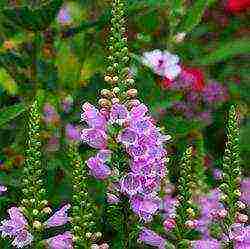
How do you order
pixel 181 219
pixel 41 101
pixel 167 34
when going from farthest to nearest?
pixel 167 34, pixel 41 101, pixel 181 219

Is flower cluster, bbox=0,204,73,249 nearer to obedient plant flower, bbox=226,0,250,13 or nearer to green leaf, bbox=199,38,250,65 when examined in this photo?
green leaf, bbox=199,38,250,65

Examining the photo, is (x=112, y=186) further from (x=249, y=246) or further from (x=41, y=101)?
(x=41, y=101)

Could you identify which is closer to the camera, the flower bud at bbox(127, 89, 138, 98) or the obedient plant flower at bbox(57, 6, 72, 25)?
the flower bud at bbox(127, 89, 138, 98)

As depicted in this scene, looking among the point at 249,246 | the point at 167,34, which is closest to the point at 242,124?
the point at 167,34

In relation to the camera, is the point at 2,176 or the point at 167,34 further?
the point at 167,34

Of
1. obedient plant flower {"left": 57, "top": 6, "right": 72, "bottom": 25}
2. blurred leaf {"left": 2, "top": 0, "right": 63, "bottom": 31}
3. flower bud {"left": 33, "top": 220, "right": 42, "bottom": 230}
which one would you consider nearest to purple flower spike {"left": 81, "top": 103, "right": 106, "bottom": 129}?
flower bud {"left": 33, "top": 220, "right": 42, "bottom": 230}

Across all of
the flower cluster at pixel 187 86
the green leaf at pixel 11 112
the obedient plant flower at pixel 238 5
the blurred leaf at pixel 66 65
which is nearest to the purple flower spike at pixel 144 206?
the green leaf at pixel 11 112

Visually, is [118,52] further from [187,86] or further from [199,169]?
[187,86]

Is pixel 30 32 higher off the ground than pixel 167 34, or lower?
higher
